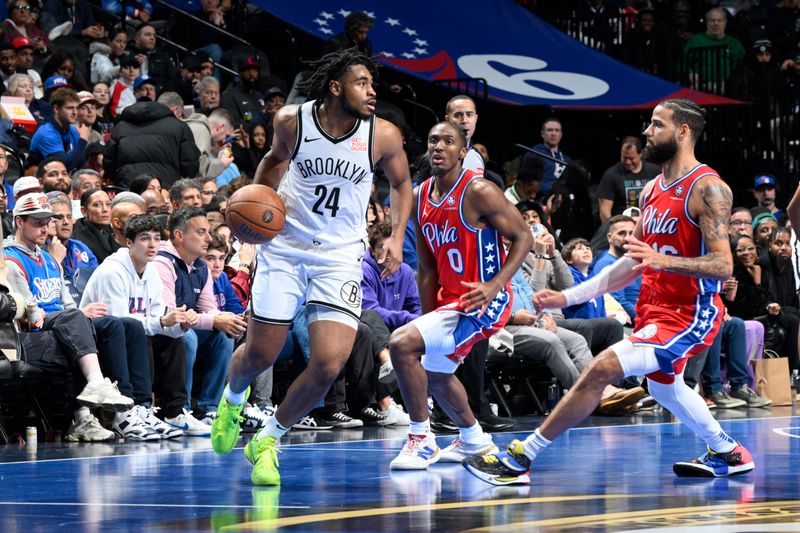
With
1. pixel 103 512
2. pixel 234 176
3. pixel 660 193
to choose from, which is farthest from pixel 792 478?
pixel 234 176

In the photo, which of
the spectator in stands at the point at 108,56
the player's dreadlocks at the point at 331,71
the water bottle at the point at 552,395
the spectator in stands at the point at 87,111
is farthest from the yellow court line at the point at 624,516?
the spectator in stands at the point at 108,56

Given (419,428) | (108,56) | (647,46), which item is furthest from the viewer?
(647,46)

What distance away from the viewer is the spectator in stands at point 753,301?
13.8m

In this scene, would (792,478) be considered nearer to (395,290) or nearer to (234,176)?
(395,290)

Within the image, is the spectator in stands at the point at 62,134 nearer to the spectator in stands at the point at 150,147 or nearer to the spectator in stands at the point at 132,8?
the spectator in stands at the point at 150,147

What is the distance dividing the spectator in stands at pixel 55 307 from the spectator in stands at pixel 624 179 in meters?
7.66

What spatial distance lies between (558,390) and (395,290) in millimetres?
2365

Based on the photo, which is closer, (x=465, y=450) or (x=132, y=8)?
(x=465, y=450)

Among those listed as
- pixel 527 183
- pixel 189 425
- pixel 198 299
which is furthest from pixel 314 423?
pixel 527 183

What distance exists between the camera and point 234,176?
552 inches

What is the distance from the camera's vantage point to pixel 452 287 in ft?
25.4

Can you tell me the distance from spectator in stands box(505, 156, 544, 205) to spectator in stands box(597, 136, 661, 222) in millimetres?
1656

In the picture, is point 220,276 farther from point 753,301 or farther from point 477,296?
point 753,301

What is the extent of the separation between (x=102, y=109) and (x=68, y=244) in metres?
4.55
